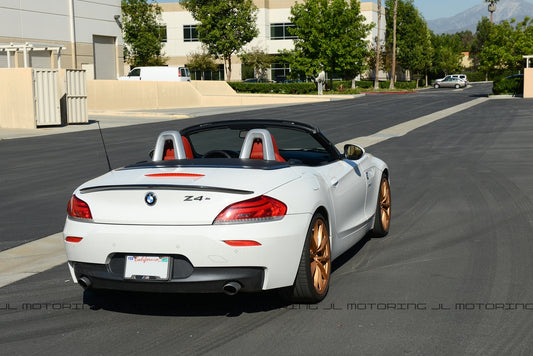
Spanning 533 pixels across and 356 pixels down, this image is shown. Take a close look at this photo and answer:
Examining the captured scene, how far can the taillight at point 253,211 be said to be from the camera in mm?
4988

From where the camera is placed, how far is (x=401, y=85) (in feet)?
296

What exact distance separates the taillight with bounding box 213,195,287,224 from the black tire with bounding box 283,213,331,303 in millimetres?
399

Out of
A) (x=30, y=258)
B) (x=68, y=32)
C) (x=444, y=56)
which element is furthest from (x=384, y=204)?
(x=444, y=56)

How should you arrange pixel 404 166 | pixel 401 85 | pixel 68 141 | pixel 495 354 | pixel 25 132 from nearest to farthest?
1. pixel 495 354
2. pixel 404 166
3. pixel 68 141
4. pixel 25 132
5. pixel 401 85

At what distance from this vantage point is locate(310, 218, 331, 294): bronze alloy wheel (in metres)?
5.62

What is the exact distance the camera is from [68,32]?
164 feet

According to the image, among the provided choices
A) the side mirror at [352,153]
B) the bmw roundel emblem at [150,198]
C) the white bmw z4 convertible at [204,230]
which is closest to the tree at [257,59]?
the side mirror at [352,153]

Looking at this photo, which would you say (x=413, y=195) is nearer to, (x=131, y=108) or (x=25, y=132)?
(x=25, y=132)

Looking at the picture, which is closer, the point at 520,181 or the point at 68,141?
the point at 520,181

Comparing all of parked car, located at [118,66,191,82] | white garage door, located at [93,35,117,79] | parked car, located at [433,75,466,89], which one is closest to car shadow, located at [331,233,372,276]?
parked car, located at [118,66,191,82]

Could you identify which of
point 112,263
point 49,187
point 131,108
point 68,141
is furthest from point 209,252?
point 131,108

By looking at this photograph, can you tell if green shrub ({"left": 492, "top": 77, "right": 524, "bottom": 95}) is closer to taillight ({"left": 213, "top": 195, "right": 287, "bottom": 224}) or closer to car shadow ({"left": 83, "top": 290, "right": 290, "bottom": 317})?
car shadow ({"left": 83, "top": 290, "right": 290, "bottom": 317})

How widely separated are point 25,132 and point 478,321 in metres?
24.3

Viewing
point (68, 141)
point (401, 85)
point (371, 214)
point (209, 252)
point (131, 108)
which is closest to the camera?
point (209, 252)
